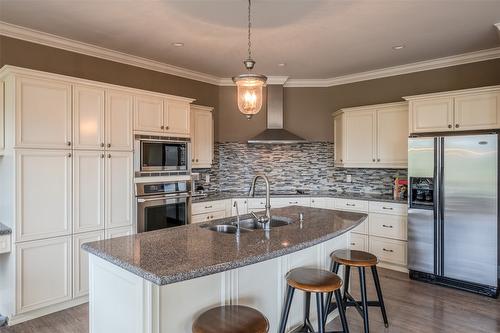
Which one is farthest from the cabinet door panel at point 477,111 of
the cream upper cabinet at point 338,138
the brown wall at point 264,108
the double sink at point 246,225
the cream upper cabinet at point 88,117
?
the cream upper cabinet at point 88,117

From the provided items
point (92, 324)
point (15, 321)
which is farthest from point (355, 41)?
point (15, 321)

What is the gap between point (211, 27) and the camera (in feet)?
10.8

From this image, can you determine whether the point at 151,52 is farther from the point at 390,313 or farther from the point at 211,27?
the point at 390,313

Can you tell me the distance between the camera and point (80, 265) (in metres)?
3.32

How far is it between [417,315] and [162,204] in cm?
287

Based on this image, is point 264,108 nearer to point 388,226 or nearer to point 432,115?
point 432,115

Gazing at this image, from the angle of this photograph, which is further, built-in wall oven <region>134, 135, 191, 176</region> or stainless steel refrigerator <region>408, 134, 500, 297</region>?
built-in wall oven <region>134, 135, 191, 176</region>

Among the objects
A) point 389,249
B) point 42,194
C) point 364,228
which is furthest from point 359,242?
point 42,194

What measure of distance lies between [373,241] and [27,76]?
439 cm

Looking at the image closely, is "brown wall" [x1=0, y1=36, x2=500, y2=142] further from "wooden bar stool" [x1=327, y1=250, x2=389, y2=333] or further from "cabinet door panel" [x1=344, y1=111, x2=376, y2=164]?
"wooden bar stool" [x1=327, y1=250, x2=389, y2=333]

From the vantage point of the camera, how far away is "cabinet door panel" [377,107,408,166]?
4523mm

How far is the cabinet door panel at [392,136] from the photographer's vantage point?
4523 mm

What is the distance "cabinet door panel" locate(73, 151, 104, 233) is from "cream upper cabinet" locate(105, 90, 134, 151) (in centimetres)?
21

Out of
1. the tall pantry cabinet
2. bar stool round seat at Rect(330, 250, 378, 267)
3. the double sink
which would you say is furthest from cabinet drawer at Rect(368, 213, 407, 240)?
the tall pantry cabinet
